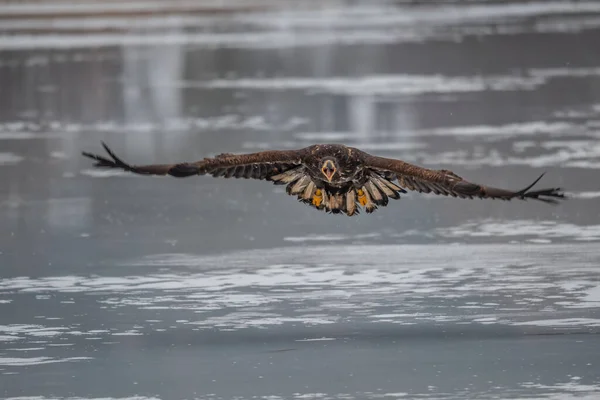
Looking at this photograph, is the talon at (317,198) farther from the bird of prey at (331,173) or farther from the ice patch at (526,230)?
the ice patch at (526,230)

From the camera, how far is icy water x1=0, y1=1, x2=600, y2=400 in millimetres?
10422

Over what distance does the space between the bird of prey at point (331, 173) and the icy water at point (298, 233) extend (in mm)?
829


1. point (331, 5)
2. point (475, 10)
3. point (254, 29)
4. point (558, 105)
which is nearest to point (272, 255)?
point (558, 105)

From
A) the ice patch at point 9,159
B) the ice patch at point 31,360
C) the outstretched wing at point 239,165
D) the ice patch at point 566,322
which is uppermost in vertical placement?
the ice patch at point 9,159

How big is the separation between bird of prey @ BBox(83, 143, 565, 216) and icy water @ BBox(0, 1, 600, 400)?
0.83 m

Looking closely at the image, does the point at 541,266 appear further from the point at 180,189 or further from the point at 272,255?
the point at 180,189

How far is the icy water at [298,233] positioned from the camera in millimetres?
10422

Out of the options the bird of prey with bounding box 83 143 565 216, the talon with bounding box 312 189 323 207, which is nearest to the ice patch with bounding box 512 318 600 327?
the bird of prey with bounding box 83 143 565 216

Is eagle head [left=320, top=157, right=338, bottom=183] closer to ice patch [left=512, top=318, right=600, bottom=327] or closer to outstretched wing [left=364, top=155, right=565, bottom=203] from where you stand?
outstretched wing [left=364, top=155, right=565, bottom=203]

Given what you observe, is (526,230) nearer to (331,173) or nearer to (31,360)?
(331,173)

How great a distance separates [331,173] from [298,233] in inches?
118

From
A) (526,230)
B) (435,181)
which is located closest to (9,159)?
(526,230)

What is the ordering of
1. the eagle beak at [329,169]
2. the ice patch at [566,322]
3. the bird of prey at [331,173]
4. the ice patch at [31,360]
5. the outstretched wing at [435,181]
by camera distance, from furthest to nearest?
1. the ice patch at [566,322]
2. the eagle beak at [329,169]
3. the bird of prey at [331,173]
4. the outstretched wing at [435,181]
5. the ice patch at [31,360]

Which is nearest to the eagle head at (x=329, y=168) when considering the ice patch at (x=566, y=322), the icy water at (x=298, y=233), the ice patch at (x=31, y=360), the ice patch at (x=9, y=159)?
the icy water at (x=298, y=233)
